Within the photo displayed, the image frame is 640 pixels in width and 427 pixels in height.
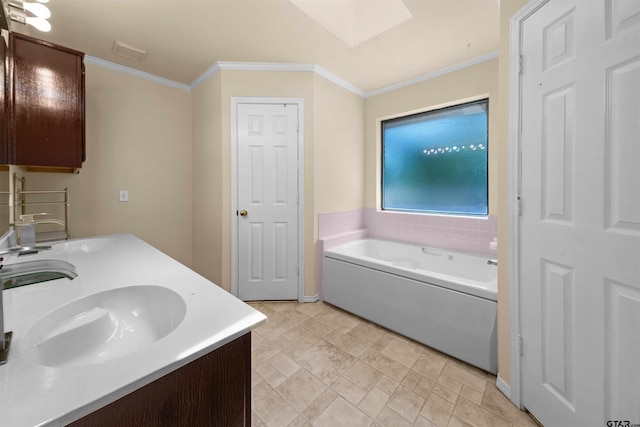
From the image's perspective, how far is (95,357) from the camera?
80 centimetres

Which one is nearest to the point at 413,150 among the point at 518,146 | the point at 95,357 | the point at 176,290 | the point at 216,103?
the point at 518,146

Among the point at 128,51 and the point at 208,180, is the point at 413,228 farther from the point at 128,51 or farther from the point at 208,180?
the point at 128,51

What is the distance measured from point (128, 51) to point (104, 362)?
2.83 meters

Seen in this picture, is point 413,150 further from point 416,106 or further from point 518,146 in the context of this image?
point 518,146

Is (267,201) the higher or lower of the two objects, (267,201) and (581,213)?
the higher

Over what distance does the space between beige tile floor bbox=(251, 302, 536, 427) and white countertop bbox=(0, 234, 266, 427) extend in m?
0.90

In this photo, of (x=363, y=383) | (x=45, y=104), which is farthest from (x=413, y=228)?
(x=45, y=104)

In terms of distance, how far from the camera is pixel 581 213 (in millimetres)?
1096

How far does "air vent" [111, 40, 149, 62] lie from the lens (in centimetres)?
228

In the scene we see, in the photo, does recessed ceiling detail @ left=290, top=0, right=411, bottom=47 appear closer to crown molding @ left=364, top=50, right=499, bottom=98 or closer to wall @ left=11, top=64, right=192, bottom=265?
crown molding @ left=364, top=50, right=499, bottom=98

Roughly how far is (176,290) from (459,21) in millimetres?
2550

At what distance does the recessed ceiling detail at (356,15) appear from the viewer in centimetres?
191

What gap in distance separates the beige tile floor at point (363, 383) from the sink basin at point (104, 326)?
2.69ft

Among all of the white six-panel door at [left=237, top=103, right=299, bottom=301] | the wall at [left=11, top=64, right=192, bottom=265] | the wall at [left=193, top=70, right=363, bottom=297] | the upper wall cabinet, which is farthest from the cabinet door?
the white six-panel door at [left=237, top=103, right=299, bottom=301]
